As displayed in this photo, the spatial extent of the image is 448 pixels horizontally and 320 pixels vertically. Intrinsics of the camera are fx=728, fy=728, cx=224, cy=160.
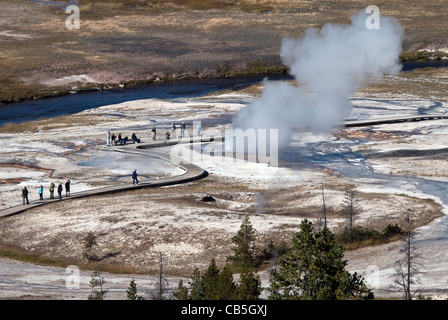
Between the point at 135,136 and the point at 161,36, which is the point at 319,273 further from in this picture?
the point at 161,36

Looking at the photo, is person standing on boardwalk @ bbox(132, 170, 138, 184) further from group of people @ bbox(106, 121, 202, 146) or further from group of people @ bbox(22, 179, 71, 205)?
group of people @ bbox(106, 121, 202, 146)

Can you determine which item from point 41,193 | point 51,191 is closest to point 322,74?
point 51,191

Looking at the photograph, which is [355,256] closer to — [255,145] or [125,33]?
[255,145]

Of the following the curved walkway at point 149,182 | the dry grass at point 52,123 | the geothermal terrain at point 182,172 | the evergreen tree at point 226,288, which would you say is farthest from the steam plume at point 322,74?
the evergreen tree at point 226,288

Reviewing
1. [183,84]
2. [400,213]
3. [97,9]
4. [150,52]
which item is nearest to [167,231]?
[400,213]

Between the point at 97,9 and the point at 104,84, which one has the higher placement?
the point at 97,9

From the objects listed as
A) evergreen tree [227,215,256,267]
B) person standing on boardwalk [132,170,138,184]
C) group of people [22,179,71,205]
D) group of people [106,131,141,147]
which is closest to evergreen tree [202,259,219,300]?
evergreen tree [227,215,256,267]
